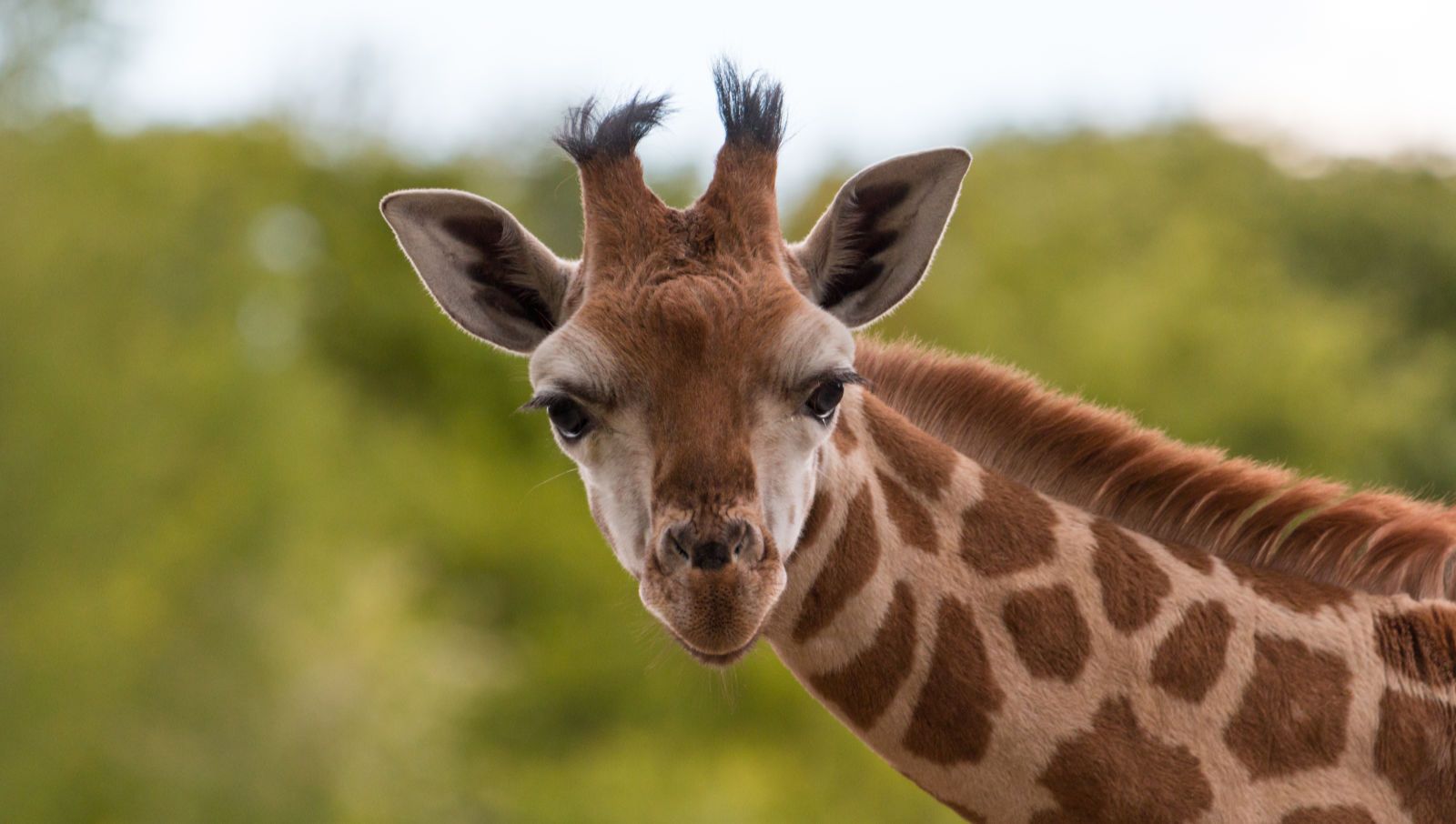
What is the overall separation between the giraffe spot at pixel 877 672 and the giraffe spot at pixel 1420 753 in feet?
4.42

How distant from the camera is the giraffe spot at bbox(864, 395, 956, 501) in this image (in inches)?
183

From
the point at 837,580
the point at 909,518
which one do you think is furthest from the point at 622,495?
the point at 909,518

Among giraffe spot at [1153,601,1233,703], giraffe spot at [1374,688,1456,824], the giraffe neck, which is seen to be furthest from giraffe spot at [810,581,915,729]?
giraffe spot at [1374,688,1456,824]

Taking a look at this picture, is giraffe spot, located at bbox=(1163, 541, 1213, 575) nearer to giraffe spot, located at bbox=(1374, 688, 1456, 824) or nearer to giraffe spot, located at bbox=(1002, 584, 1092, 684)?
giraffe spot, located at bbox=(1002, 584, 1092, 684)

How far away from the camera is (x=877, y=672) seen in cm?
441

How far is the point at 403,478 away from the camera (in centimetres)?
3850

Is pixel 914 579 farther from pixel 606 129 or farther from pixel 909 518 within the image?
pixel 606 129

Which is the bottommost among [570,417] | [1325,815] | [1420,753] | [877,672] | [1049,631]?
[1325,815]

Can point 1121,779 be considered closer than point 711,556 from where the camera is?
No

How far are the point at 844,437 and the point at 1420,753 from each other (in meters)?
1.84

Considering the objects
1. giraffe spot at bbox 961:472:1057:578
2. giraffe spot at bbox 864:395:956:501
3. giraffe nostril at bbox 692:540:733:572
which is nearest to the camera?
giraffe nostril at bbox 692:540:733:572

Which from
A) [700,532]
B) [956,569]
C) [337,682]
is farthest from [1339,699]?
[337,682]

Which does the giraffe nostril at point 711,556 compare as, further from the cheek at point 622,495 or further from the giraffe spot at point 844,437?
the giraffe spot at point 844,437

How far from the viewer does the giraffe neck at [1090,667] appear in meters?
4.29
